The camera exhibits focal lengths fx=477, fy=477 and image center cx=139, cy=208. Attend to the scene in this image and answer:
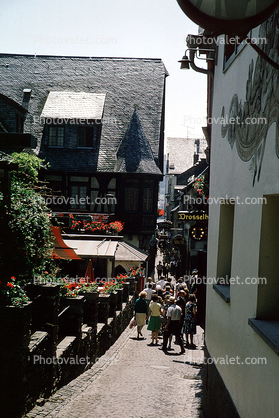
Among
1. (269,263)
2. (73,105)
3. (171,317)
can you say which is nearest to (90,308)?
(171,317)

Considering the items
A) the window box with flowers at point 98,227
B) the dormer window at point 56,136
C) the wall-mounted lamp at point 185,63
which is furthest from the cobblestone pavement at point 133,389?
the dormer window at point 56,136

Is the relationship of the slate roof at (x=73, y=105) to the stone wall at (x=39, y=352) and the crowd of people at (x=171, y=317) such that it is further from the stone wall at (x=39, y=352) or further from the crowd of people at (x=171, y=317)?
the stone wall at (x=39, y=352)

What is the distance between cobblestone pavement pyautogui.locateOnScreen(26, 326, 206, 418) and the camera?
7.29 m

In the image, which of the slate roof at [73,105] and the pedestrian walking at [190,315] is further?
the slate roof at [73,105]

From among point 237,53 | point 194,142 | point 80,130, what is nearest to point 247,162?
point 237,53

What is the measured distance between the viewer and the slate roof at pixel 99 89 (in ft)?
90.3

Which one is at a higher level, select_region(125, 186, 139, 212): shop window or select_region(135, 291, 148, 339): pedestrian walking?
select_region(125, 186, 139, 212): shop window

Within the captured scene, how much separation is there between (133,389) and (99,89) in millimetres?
23905

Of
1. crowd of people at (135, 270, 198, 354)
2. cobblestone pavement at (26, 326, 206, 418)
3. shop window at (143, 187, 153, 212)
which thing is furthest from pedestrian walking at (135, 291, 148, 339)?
shop window at (143, 187, 153, 212)

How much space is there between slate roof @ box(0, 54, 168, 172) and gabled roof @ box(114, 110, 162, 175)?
30cm

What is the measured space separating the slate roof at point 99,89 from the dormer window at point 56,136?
0.46 meters

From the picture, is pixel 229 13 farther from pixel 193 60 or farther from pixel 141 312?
pixel 141 312

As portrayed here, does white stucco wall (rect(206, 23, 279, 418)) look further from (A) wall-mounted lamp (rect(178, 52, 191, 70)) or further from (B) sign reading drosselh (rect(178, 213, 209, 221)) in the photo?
(B) sign reading drosselh (rect(178, 213, 209, 221))

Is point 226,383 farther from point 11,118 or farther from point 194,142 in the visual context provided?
point 194,142
